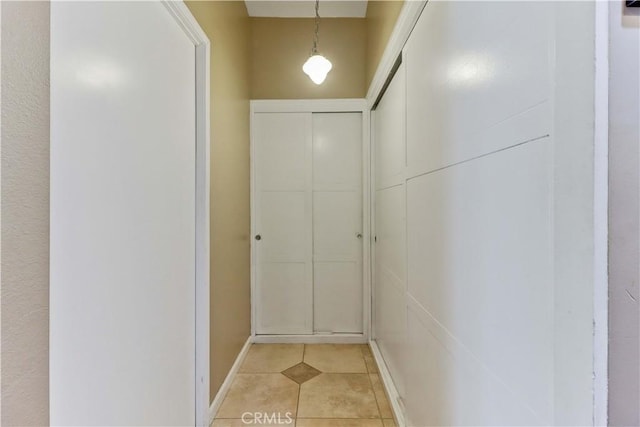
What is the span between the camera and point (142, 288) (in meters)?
1.05

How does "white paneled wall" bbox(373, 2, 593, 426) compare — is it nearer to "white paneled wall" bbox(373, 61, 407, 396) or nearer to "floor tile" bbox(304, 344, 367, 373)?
"white paneled wall" bbox(373, 61, 407, 396)

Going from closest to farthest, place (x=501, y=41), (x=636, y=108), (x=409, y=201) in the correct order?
1. (x=636, y=108)
2. (x=501, y=41)
3. (x=409, y=201)

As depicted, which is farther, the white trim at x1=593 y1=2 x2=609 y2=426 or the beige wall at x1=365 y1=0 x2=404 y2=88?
the beige wall at x1=365 y1=0 x2=404 y2=88

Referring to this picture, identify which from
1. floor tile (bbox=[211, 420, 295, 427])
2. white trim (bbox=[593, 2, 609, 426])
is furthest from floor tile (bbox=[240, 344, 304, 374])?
white trim (bbox=[593, 2, 609, 426])

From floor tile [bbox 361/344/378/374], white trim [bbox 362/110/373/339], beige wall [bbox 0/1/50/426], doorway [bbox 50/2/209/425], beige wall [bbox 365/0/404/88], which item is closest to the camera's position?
beige wall [bbox 0/1/50/426]

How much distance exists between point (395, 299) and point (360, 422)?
0.70m

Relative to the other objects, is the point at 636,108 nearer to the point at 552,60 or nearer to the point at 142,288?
the point at 552,60

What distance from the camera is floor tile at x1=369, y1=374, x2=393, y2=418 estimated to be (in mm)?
1697

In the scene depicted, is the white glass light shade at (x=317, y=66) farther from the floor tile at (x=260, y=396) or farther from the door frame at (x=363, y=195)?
A: the floor tile at (x=260, y=396)

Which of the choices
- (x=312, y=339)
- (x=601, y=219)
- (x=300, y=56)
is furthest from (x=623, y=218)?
(x=300, y=56)

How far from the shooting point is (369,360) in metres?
2.29

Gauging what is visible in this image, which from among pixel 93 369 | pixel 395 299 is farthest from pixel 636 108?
pixel 395 299

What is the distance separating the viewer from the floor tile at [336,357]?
2.18 m

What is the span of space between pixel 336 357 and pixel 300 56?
2.59 meters
